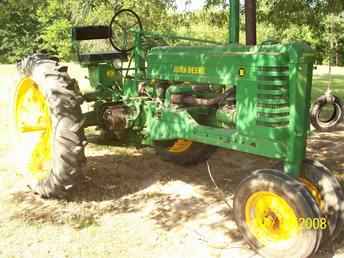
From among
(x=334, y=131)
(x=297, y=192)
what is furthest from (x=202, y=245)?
(x=334, y=131)

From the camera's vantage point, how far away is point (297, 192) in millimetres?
3373

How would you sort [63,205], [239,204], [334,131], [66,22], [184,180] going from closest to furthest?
1. [239,204]
2. [63,205]
3. [184,180]
4. [334,131]
5. [66,22]

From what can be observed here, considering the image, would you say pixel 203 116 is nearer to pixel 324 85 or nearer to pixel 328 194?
pixel 328 194

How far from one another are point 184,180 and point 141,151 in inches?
50.1

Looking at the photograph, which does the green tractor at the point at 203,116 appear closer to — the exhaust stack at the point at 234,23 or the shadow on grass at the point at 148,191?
the exhaust stack at the point at 234,23

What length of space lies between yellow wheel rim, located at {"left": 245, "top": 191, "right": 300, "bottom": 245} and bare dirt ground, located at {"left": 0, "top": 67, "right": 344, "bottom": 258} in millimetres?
184

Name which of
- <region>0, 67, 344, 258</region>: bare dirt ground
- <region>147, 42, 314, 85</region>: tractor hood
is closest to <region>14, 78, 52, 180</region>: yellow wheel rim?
<region>0, 67, 344, 258</region>: bare dirt ground

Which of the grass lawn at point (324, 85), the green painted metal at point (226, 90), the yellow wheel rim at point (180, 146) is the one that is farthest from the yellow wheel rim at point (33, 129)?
the grass lawn at point (324, 85)

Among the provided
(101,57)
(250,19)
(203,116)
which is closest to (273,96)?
(203,116)

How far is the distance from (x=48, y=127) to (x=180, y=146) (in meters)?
1.62

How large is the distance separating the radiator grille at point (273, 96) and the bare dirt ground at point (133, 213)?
994mm

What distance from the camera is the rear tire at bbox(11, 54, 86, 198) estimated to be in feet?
14.1

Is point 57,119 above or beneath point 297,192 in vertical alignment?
above

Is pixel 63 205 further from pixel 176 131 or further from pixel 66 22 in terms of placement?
pixel 66 22
